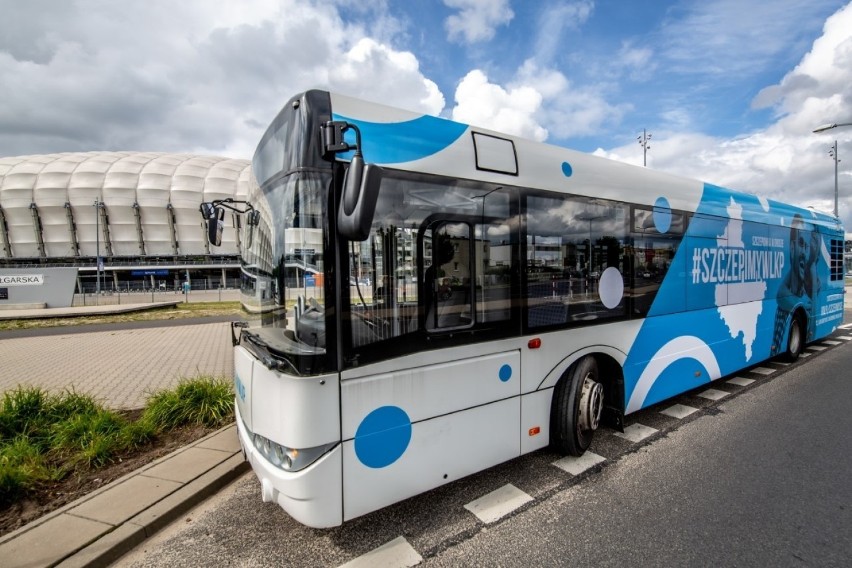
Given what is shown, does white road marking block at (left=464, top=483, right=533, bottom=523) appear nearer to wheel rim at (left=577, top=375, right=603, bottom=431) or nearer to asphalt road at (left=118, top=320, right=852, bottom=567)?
asphalt road at (left=118, top=320, right=852, bottom=567)

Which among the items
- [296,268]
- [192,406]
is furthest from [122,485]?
[296,268]

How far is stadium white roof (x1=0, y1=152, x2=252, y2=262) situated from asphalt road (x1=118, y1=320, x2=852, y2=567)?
77824 mm

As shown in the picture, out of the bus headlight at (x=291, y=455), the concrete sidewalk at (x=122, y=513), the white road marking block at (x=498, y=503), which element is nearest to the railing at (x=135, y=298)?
the concrete sidewalk at (x=122, y=513)

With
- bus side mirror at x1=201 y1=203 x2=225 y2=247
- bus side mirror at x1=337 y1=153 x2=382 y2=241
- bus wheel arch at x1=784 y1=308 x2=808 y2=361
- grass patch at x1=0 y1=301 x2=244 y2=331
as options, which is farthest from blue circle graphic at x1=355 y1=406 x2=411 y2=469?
grass patch at x1=0 y1=301 x2=244 y2=331

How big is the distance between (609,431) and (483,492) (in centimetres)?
198

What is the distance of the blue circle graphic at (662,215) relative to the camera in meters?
4.57

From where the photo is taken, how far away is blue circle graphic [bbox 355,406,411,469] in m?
2.63

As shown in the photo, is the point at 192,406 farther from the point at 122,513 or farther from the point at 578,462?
the point at 578,462

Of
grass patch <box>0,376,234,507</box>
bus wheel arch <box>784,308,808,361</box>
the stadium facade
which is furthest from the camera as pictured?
the stadium facade

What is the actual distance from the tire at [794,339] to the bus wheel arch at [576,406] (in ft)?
18.6

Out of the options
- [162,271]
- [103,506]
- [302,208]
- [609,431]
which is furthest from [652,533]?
[162,271]

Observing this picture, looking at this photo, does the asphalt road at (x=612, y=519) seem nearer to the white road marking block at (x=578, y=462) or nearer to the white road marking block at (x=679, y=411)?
the white road marking block at (x=578, y=462)

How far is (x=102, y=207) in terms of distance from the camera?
7319 centimetres

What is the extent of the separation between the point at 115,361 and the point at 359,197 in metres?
9.40
